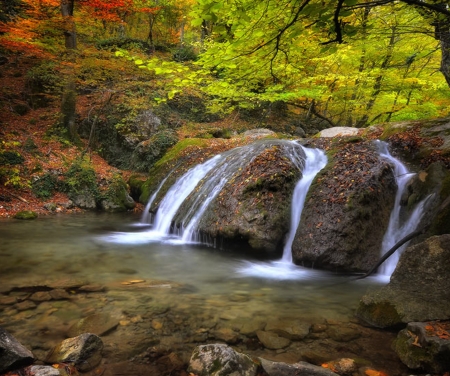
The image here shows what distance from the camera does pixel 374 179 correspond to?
21.0 ft

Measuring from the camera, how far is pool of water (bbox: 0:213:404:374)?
3326 millimetres

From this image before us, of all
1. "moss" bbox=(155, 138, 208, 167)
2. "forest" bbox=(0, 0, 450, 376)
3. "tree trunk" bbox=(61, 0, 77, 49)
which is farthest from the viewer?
"moss" bbox=(155, 138, 208, 167)

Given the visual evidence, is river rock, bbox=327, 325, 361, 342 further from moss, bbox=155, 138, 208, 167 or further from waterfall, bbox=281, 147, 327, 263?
moss, bbox=155, 138, 208, 167

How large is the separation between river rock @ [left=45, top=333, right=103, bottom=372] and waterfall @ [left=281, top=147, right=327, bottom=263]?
433cm

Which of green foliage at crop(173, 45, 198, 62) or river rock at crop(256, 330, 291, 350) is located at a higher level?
green foliage at crop(173, 45, 198, 62)

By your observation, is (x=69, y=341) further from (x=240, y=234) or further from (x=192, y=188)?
(x=192, y=188)

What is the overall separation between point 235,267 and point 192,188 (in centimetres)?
394

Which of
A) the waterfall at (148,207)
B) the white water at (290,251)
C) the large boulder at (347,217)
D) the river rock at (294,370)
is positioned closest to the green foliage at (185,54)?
the waterfall at (148,207)

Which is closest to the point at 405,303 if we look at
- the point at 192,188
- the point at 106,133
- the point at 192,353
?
the point at 192,353

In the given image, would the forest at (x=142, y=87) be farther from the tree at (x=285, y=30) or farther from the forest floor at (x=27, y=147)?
the tree at (x=285, y=30)

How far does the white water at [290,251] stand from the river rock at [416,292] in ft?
6.07

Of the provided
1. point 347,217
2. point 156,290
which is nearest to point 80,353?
point 156,290

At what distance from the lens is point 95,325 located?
347cm

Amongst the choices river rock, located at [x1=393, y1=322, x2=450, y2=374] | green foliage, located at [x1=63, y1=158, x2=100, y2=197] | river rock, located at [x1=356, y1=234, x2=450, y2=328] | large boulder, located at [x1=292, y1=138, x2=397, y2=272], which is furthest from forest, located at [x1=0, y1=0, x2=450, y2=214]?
river rock, located at [x1=393, y1=322, x2=450, y2=374]
